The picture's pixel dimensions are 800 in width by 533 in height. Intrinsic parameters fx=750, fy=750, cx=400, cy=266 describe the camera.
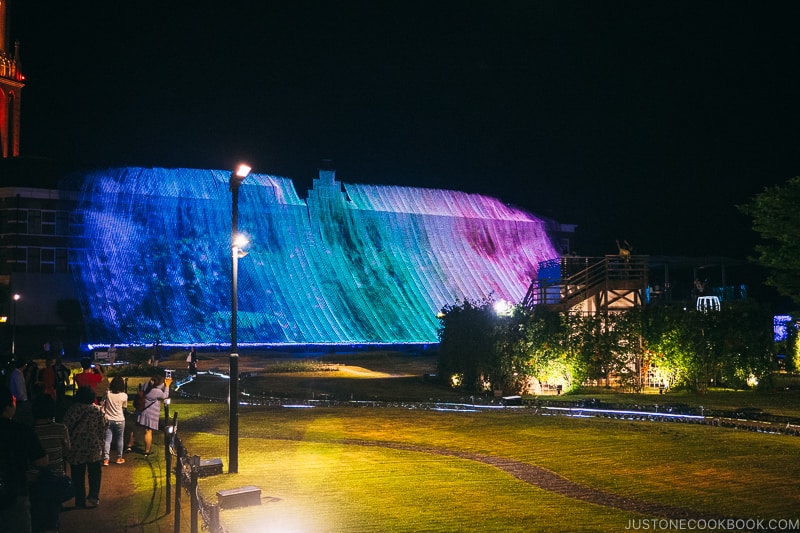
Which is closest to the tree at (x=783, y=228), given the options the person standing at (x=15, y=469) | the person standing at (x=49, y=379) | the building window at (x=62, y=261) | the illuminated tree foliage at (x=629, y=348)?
the illuminated tree foliage at (x=629, y=348)

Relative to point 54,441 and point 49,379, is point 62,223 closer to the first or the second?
point 49,379

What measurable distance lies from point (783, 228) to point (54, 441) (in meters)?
22.4

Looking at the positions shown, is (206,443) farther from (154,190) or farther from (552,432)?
(154,190)

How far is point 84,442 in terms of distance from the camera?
8812 millimetres

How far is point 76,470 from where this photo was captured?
8.93 meters

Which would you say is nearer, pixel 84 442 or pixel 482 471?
pixel 84 442

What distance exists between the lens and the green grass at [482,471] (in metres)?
8.25

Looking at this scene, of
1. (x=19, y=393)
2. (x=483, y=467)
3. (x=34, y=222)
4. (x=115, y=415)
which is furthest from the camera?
(x=34, y=222)

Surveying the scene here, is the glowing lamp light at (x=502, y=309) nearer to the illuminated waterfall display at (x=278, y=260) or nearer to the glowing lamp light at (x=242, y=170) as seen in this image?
the glowing lamp light at (x=242, y=170)

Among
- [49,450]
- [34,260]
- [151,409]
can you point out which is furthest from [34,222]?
[49,450]

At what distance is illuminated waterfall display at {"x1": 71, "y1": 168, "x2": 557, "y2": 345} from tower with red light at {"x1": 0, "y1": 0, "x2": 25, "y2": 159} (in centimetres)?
2012

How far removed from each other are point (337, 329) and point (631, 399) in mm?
24552

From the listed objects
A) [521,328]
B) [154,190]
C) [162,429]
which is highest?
[154,190]

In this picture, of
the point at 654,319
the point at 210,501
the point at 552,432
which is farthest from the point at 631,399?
the point at 210,501
